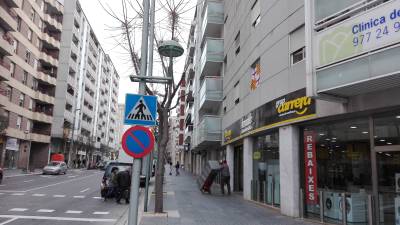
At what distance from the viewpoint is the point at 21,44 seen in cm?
4728

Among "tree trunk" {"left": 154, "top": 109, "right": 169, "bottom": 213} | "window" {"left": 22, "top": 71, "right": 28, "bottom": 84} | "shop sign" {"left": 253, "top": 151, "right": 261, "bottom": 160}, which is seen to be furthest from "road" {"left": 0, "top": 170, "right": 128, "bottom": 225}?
"window" {"left": 22, "top": 71, "right": 28, "bottom": 84}

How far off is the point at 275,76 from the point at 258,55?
9.18 ft

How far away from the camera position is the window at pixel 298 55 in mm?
12738

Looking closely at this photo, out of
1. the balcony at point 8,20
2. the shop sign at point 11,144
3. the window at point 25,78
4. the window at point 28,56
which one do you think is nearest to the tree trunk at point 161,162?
the balcony at point 8,20

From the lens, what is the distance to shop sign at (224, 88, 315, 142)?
38.5 ft

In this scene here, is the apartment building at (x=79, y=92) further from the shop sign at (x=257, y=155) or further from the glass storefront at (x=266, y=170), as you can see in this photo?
the glass storefront at (x=266, y=170)

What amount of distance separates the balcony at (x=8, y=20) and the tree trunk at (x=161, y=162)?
1327 inches

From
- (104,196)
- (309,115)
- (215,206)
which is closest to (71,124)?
(104,196)

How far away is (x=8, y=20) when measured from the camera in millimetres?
41594

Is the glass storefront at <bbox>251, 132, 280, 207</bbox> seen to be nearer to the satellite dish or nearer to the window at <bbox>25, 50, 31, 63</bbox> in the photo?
the satellite dish

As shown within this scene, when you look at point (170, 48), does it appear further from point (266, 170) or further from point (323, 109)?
point (266, 170)

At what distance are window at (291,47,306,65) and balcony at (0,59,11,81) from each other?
36.2m

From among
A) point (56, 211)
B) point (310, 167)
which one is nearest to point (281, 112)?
point (310, 167)

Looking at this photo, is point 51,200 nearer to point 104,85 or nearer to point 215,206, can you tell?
point 215,206
